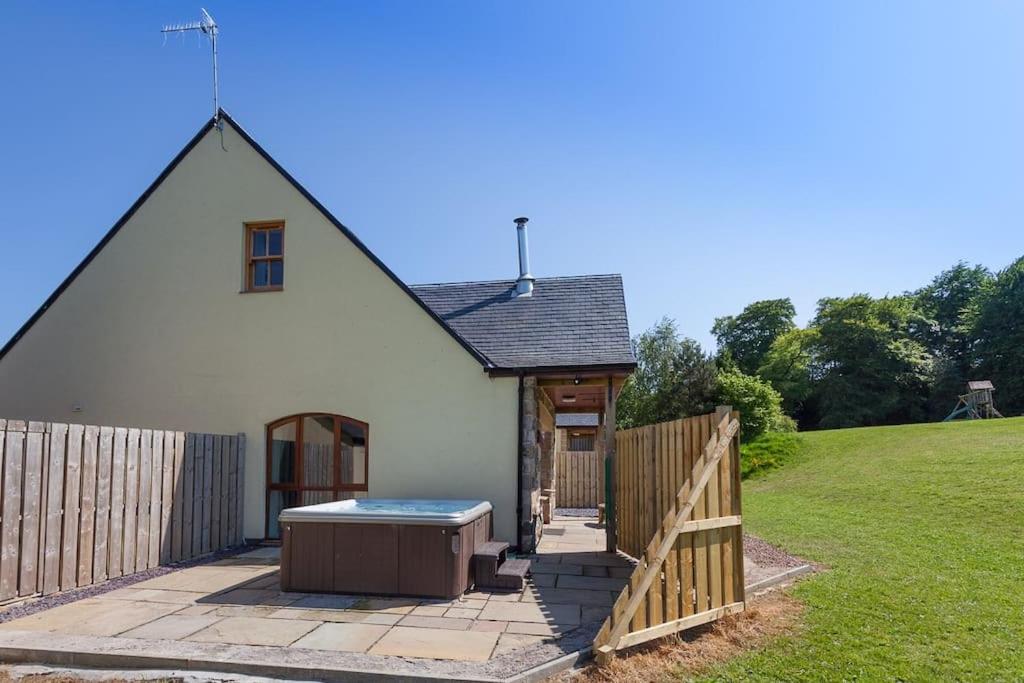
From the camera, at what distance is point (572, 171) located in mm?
10438

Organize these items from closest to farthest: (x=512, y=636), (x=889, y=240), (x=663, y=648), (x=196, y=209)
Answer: (x=663, y=648) < (x=512, y=636) < (x=196, y=209) < (x=889, y=240)

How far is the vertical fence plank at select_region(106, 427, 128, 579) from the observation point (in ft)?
22.5

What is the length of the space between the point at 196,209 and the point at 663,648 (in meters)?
9.96

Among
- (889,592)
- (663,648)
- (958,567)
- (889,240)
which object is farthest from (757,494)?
(663,648)

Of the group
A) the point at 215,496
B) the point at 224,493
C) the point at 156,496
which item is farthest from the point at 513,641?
the point at 224,493

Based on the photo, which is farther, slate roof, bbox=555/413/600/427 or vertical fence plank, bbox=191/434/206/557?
slate roof, bbox=555/413/600/427

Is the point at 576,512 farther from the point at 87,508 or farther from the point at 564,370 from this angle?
the point at 87,508

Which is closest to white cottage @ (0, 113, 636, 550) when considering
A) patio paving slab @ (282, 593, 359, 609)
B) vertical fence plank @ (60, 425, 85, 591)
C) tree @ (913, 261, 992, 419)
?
patio paving slab @ (282, 593, 359, 609)

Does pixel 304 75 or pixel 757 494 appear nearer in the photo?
pixel 304 75

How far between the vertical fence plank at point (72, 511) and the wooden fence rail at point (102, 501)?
0.01m

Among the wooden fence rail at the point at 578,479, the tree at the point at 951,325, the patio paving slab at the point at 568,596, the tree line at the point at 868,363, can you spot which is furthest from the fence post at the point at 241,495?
the tree at the point at 951,325

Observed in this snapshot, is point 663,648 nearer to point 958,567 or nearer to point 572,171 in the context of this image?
point 958,567

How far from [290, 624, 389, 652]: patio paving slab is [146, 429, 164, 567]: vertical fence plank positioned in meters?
3.86

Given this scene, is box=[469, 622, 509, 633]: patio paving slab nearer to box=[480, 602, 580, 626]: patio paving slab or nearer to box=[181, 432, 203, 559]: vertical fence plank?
box=[480, 602, 580, 626]: patio paving slab
